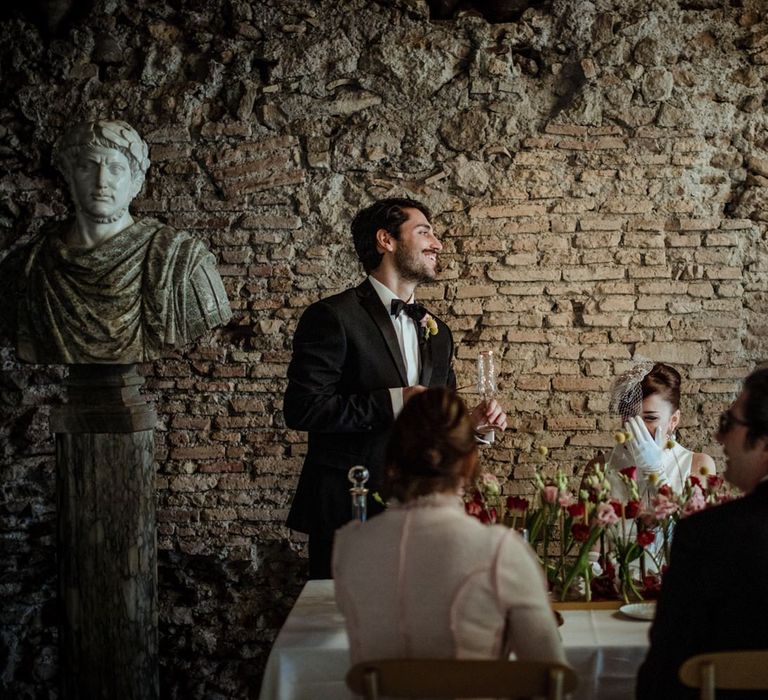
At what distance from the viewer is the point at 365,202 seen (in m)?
4.54

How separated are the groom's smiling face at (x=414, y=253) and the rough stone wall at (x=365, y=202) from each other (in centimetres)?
102

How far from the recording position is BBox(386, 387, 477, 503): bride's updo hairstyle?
5.48 ft

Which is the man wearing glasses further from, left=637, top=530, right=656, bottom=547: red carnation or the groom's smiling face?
the groom's smiling face

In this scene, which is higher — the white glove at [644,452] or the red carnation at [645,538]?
the white glove at [644,452]

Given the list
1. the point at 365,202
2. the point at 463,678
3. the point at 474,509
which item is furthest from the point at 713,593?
the point at 365,202

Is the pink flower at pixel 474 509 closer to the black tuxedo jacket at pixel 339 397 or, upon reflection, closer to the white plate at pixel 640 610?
the white plate at pixel 640 610

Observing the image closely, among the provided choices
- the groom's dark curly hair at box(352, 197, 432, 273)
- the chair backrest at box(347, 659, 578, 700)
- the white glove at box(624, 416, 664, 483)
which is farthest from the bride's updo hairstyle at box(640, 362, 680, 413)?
the chair backrest at box(347, 659, 578, 700)

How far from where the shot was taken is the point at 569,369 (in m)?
4.44

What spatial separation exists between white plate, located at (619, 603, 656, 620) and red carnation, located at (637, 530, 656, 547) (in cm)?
15

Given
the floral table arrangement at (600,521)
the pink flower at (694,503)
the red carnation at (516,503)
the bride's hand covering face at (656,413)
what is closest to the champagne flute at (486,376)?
the floral table arrangement at (600,521)

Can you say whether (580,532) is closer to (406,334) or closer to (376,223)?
(406,334)

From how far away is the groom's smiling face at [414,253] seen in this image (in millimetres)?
3436

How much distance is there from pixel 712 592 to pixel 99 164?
7.99 ft

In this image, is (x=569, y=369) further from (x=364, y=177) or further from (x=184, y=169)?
(x=184, y=169)
